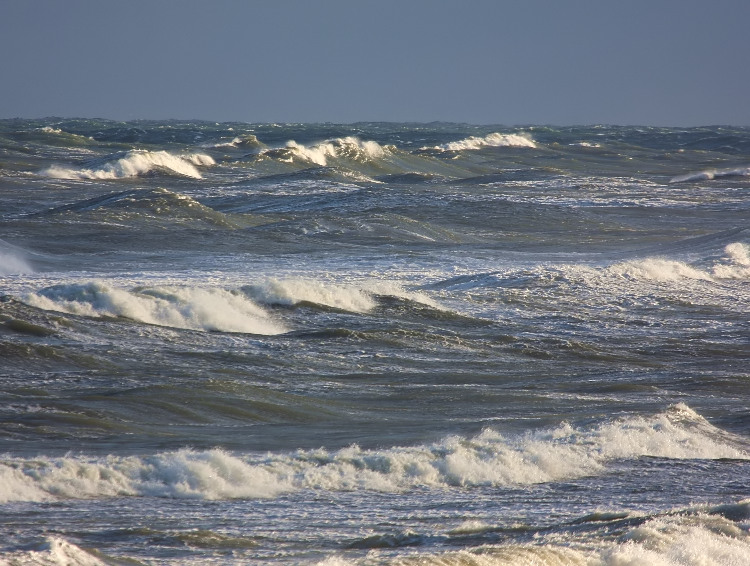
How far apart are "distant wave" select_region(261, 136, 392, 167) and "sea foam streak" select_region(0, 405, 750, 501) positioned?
173ft

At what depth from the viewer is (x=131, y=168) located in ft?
169

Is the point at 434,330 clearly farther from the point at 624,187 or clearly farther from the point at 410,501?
the point at 624,187

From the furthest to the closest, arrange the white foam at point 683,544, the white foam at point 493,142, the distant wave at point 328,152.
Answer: the white foam at point 493,142
the distant wave at point 328,152
the white foam at point 683,544

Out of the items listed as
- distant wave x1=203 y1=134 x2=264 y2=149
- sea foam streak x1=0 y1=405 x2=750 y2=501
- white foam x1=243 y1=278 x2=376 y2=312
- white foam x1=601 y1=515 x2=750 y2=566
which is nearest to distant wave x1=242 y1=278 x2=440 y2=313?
white foam x1=243 y1=278 x2=376 y2=312

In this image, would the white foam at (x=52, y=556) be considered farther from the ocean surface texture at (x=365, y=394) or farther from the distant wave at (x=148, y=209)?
the distant wave at (x=148, y=209)

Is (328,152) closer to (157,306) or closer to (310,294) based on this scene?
(310,294)

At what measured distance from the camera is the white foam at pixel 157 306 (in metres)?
15.1

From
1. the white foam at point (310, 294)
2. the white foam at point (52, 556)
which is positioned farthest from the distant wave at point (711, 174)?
the white foam at point (52, 556)

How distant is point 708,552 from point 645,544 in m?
0.41

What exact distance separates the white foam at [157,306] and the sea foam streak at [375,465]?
6.25 metres

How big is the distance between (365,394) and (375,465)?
3.11 metres

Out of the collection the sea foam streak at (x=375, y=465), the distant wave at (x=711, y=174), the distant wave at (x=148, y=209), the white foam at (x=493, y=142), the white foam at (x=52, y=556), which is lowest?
the sea foam streak at (x=375, y=465)

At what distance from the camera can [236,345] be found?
13867 mm

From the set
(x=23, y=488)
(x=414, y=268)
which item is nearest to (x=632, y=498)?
(x=23, y=488)
